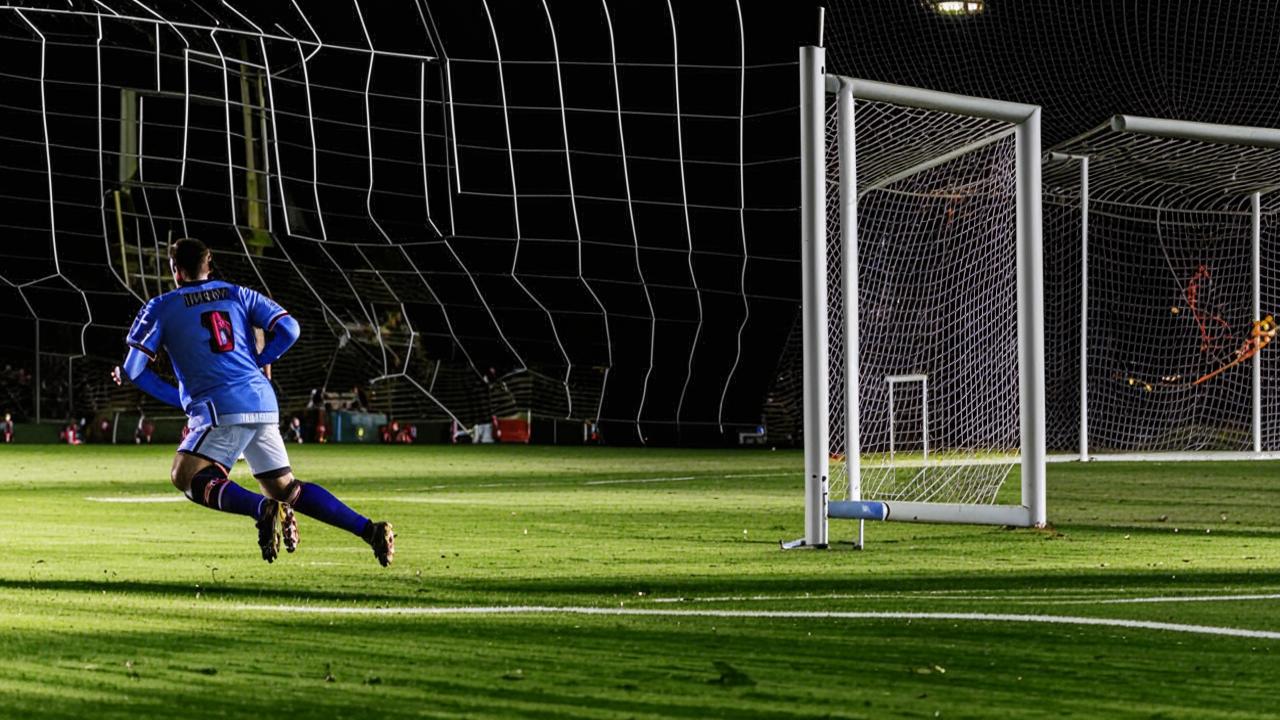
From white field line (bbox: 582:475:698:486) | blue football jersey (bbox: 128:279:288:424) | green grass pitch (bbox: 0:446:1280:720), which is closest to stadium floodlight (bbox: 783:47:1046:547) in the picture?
green grass pitch (bbox: 0:446:1280:720)

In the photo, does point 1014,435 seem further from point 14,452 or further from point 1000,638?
point 14,452

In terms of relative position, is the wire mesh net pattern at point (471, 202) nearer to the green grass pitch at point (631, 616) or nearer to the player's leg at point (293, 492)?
the green grass pitch at point (631, 616)

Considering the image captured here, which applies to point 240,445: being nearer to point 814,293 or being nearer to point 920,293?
point 814,293

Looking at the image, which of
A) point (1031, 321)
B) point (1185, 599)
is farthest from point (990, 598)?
point (1031, 321)

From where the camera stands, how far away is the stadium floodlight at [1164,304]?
2152 cm

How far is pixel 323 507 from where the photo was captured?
25.8ft

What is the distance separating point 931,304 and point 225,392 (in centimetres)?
1347

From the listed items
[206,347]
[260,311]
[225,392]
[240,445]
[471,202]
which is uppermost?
[471,202]

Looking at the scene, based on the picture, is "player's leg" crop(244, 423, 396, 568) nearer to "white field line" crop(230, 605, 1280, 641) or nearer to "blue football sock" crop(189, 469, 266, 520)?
"blue football sock" crop(189, 469, 266, 520)

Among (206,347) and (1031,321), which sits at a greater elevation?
(1031,321)

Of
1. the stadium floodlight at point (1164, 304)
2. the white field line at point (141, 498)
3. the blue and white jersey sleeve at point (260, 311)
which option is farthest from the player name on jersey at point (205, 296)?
the stadium floodlight at point (1164, 304)

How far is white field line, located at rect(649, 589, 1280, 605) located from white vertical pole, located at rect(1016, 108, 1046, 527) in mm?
3269

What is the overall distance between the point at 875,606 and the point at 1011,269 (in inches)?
369

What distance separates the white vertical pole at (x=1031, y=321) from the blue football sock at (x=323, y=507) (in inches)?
168
